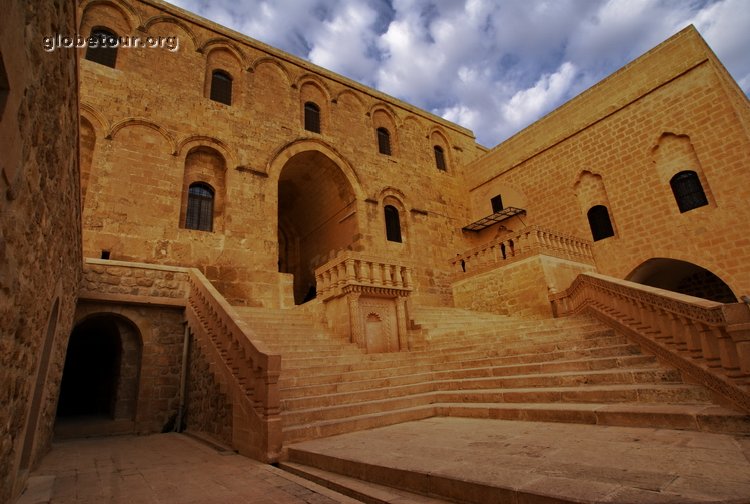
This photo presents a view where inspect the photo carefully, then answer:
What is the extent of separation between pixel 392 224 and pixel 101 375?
36.9 feet

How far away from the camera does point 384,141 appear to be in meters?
18.5

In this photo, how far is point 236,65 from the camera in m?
15.2

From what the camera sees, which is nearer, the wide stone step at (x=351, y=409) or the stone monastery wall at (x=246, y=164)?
the wide stone step at (x=351, y=409)

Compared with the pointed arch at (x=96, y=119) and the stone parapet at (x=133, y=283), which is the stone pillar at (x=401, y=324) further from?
the pointed arch at (x=96, y=119)

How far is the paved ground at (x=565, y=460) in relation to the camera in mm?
2182

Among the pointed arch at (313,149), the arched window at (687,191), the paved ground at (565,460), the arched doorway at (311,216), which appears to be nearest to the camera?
the paved ground at (565,460)

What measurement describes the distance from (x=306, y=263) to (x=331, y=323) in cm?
1009

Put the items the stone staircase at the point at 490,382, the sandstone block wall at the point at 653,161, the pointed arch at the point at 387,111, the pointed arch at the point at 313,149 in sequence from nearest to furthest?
1. the stone staircase at the point at 490,382
2. the sandstone block wall at the point at 653,161
3. the pointed arch at the point at 313,149
4. the pointed arch at the point at 387,111

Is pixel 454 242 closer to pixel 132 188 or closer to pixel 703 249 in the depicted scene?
pixel 703 249

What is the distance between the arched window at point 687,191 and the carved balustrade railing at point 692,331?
7.36m

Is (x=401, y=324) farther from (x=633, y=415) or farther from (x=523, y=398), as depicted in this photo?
(x=633, y=415)

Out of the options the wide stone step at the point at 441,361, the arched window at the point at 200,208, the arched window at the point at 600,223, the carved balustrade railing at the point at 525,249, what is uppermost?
the arched window at the point at 200,208

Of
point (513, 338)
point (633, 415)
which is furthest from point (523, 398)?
point (513, 338)

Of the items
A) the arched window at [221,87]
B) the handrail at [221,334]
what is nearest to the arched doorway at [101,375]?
the handrail at [221,334]
